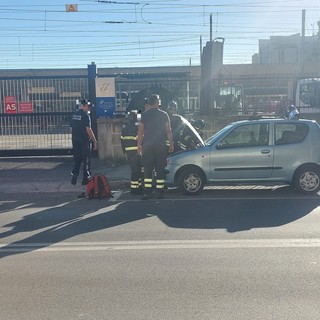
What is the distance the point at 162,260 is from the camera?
5.52 m

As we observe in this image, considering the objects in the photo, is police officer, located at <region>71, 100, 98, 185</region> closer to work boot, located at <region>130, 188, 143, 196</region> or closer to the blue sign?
work boot, located at <region>130, 188, 143, 196</region>

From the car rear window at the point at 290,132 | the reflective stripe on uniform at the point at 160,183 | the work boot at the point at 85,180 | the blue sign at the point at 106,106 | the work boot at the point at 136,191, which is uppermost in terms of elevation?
the blue sign at the point at 106,106

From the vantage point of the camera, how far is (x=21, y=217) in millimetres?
8023

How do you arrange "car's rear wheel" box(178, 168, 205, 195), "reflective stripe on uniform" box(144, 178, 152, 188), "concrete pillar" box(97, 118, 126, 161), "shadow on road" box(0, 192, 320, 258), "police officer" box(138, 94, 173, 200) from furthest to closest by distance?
"concrete pillar" box(97, 118, 126, 161) → "car's rear wheel" box(178, 168, 205, 195) → "reflective stripe on uniform" box(144, 178, 152, 188) → "police officer" box(138, 94, 173, 200) → "shadow on road" box(0, 192, 320, 258)

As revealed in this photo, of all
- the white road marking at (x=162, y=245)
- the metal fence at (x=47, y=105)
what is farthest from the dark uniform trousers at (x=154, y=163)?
the metal fence at (x=47, y=105)

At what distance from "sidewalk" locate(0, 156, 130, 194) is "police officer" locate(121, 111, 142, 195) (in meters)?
1.07

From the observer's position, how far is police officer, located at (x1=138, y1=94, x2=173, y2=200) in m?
9.12

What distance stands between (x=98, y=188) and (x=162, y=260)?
169 inches

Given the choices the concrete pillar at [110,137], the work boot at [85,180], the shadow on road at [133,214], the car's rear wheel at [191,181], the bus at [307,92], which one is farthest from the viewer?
the bus at [307,92]

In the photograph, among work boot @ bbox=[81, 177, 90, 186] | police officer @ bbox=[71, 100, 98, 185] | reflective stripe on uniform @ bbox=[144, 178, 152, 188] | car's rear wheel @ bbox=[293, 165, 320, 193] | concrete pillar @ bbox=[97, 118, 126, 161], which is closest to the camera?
reflective stripe on uniform @ bbox=[144, 178, 152, 188]

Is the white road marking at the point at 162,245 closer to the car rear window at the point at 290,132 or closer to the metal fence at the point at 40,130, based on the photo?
the car rear window at the point at 290,132

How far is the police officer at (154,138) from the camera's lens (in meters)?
9.12

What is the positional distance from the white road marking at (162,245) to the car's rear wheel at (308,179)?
3.42 m

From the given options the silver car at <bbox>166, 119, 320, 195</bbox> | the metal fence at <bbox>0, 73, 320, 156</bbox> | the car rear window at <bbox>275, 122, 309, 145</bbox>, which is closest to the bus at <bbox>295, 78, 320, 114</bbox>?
the metal fence at <bbox>0, 73, 320, 156</bbox>
